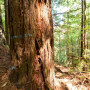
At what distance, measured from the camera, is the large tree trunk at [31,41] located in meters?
1.47

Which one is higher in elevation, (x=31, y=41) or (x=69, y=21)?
(x=69, y=21)

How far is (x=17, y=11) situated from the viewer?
150cm

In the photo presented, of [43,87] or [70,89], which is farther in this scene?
[70,89]

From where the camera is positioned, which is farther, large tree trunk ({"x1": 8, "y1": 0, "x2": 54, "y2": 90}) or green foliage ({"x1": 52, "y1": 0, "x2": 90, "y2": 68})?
green foliage ({"x1": 52, "y1": 0, "x2": 90, "y2": 68})

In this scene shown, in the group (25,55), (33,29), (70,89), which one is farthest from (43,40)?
(70,89)

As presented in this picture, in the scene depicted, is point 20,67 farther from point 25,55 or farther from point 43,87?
point 43,87

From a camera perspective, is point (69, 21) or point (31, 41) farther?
point (69, 21)

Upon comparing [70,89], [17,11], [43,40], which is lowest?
[70,89]

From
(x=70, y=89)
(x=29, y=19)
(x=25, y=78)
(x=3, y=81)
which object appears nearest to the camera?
(x=29, y=19)

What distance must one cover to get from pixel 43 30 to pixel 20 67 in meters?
0.94

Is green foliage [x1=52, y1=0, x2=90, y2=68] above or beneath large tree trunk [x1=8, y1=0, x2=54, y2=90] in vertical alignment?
above

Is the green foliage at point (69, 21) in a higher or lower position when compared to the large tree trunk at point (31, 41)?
higher

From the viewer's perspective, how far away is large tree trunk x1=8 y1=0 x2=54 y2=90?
1.47m

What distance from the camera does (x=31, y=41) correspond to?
4.95ft
